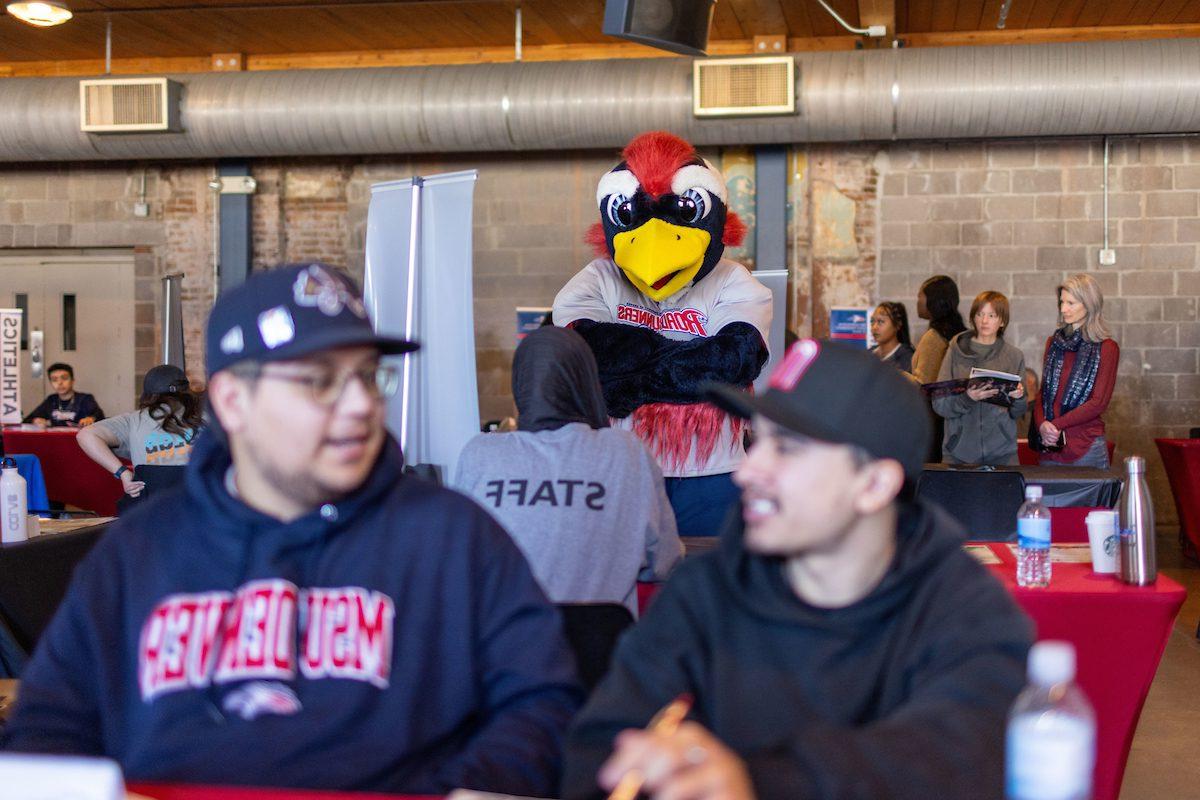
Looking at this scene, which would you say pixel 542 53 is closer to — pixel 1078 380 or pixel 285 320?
pixel 1078 380

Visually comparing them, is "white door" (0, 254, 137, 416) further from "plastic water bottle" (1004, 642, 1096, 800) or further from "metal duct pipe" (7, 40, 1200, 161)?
"plastic water bottle" (1004, 642, 1096, 800)

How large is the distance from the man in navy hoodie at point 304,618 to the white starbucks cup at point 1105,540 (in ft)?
5.82

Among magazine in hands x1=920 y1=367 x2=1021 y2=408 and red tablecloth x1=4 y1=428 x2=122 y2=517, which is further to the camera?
red tablecloth x1=4 y1=428 x2=122 y2=517

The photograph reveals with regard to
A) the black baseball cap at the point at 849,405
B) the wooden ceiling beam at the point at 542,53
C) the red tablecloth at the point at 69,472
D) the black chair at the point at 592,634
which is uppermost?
the wooden ceiling beam at the point at 542,53

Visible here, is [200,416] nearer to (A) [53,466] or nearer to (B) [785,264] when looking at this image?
(A) [53,466]

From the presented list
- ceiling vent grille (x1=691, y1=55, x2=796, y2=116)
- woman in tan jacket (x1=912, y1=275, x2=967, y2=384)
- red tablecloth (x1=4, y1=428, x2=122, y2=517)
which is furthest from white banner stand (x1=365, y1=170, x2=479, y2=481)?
ceiling vent grille (x1=691, y1=55, x2=796, y2=116)

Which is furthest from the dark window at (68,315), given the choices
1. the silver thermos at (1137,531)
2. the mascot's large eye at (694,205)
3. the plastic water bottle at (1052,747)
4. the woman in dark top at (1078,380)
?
the plastic water bottle at (1052,747)

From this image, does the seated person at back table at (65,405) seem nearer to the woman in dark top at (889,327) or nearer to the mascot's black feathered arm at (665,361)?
the woman in dark top at (889,327)

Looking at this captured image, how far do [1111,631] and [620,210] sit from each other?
196cm

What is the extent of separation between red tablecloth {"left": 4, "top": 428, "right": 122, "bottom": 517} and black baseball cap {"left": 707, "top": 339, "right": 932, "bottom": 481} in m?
6.29

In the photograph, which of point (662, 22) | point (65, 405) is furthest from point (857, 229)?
point (65, 405)

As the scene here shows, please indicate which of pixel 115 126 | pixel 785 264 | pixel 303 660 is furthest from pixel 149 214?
pixel 303 660

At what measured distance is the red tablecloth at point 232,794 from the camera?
1209 mm

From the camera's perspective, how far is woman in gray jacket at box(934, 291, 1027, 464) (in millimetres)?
5621
